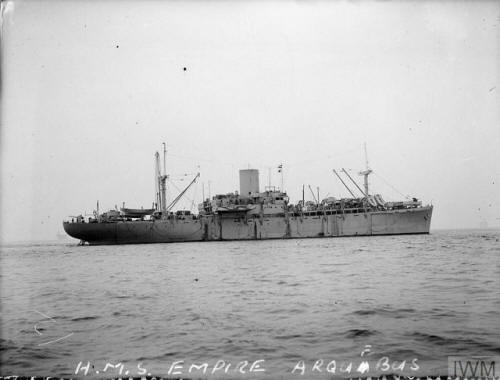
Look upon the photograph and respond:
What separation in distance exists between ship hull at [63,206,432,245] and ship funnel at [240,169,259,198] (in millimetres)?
4635

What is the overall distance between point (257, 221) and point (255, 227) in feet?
2.99

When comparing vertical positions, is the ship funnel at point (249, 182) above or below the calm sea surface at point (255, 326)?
above

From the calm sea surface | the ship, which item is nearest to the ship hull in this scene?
the ship

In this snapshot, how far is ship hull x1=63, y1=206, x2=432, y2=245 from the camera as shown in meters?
59.5

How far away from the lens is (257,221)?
6091cm

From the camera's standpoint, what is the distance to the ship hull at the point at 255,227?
195 ft

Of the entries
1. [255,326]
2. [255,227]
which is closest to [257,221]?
[255,227]

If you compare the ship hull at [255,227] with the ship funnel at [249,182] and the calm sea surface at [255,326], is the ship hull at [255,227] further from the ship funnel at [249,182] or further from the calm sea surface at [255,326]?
the calm sea surface at [255,326]

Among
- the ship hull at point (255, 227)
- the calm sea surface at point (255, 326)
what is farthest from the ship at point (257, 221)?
the calm sea surface at point (255, 326)

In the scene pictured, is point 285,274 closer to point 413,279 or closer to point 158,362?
point 413,279

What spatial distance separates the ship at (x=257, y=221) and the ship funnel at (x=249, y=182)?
1.08 metres

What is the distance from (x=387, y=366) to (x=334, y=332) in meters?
1.98

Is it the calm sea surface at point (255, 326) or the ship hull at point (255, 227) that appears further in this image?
the ship hull at point (255, 227)

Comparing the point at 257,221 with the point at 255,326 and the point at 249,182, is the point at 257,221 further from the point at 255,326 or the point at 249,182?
the point at 255,326
